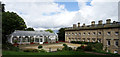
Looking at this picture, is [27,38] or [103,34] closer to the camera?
[103,34]

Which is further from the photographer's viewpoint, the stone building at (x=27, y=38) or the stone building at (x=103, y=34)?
the stone building at (x=27, y=38)

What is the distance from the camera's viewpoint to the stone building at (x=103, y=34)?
28344mm

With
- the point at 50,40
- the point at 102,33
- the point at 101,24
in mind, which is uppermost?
the point at 101,24

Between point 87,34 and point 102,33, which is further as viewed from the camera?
point 87,34

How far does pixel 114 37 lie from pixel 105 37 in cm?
272

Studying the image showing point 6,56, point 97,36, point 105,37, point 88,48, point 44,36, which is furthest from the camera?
point 44,36

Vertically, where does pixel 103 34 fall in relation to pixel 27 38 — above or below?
above

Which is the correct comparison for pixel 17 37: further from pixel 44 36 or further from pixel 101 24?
pixel 101 24

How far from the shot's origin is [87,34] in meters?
36.6

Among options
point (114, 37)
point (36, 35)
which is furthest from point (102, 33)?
point (36, 35)

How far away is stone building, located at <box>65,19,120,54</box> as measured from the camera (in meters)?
28.3

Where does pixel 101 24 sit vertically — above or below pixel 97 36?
above

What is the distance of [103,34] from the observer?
31391 millimetres

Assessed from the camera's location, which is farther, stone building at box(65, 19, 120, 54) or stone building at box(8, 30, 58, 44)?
stone building at box(8, 30, 58, 44)
